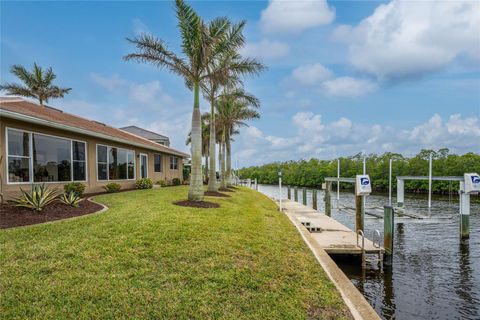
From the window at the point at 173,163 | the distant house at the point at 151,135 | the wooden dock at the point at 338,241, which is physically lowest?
the wooden dock at the point at 338,241

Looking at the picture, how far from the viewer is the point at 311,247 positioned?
8305 millimetres

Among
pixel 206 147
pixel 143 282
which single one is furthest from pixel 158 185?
pixel 206 147

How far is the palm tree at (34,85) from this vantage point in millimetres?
30656

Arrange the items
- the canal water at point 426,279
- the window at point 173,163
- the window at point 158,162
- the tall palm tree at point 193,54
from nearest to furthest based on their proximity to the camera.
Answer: the canal water at point 426,279 < the tall palm tree at point 193,54 < the window at point 158,162 < the window at point 173,163

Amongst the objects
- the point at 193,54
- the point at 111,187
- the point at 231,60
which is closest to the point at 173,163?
the point at 111,187

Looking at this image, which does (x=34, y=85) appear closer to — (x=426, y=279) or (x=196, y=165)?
(x=196, y=165)

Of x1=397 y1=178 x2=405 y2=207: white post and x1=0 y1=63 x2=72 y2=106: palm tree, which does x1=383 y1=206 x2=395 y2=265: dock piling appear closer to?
x1=397 y1=178 x2=405 y2=207: white post

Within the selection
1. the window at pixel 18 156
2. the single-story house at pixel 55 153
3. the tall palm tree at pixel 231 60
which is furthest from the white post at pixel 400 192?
the window at pixel 18 156

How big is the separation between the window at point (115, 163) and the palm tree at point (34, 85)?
18.8 metres

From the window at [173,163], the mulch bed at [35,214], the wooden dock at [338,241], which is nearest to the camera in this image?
the mulch bed at [35,214]

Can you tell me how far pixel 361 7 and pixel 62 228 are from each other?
14175 mm

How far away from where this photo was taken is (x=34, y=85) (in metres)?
31.8

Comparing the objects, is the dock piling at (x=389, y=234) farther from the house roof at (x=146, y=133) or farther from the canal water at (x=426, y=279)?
the house roof at (x=146, y=133)

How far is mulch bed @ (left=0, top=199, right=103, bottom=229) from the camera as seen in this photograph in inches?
304
